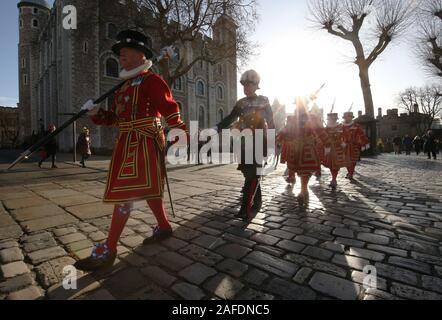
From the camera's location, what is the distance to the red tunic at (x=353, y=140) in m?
7.32

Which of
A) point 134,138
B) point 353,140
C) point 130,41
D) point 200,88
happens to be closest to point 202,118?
point 200,88

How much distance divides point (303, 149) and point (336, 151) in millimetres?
2821

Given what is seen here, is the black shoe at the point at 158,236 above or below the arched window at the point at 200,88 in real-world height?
below

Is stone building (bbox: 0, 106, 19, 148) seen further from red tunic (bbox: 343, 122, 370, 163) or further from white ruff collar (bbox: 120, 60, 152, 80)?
white ruff collar (bbox: 120, 60, 152, 80)

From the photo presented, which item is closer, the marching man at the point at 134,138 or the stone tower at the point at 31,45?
the marching man at the point at 134,138

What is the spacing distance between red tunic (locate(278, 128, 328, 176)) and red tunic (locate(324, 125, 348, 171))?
213 cm

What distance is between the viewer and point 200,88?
37312 millimetres

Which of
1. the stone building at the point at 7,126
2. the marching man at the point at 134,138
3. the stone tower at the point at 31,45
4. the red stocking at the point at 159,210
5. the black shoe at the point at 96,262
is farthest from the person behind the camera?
the stone building at the point at 7,126

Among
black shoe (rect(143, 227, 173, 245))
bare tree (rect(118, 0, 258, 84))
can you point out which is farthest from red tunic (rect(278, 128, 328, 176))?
bare tree (rect(118, 0, 258, 84))

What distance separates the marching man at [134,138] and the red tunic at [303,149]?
8.37 feet

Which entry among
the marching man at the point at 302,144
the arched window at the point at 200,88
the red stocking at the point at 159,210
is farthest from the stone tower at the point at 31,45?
the red stocking at the point at 159,210

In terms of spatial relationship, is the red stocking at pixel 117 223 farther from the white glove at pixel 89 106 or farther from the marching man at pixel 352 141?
Answer: the marching man at pixel 352 141

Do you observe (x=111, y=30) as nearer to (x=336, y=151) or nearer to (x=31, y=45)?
(x=31, y=45)
